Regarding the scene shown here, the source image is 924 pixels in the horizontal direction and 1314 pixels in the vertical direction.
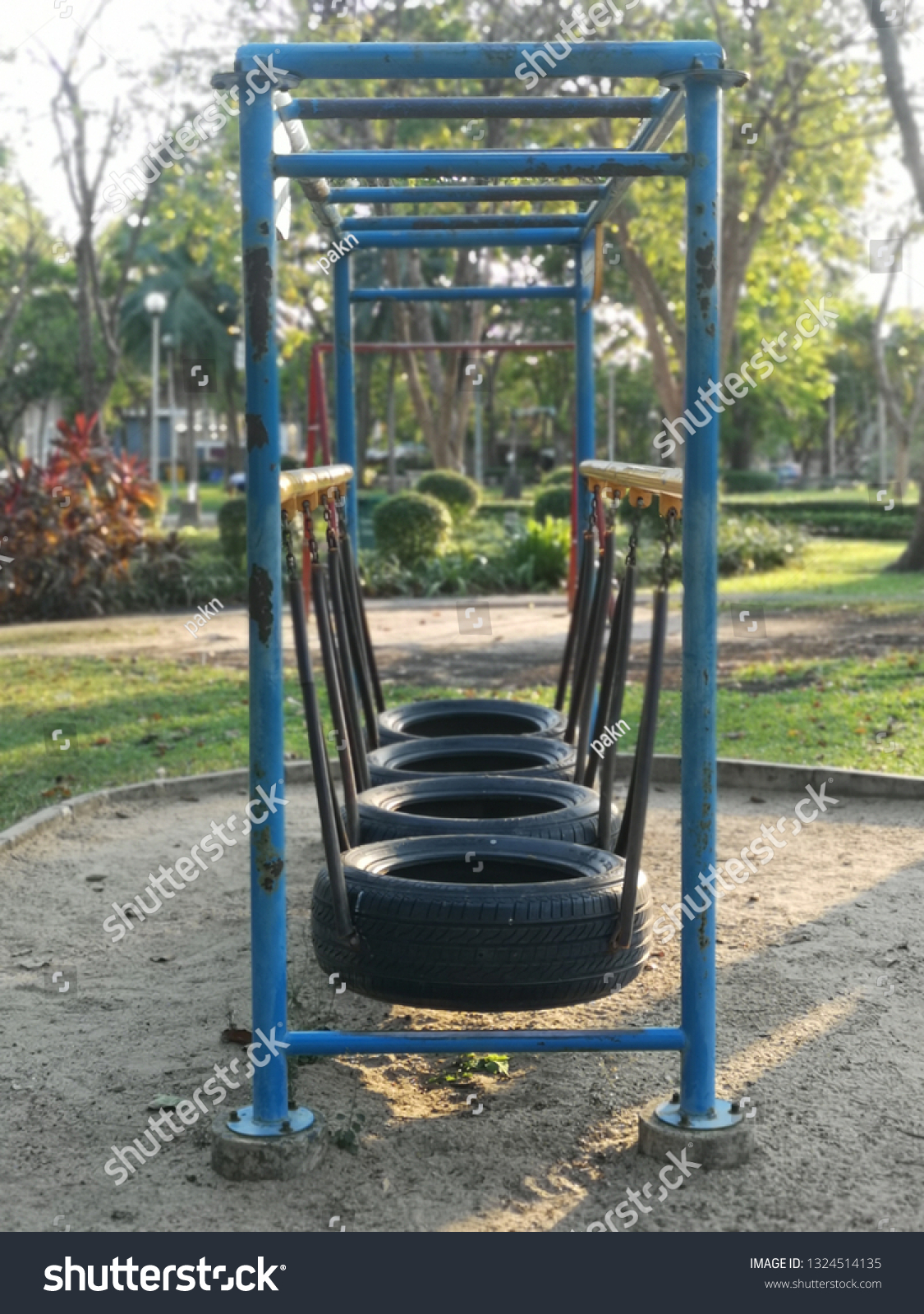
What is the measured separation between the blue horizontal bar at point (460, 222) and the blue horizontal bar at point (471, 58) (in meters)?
1.31

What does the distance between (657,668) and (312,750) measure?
2.29 ft

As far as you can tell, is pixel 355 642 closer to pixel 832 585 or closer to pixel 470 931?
pixel 470 931

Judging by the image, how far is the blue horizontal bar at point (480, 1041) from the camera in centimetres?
273

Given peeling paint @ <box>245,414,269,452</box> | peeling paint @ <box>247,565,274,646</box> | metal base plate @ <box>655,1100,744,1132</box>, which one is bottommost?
metal base plate @ <box>655,1100,744,1132</box>

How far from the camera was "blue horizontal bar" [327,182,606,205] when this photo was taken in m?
3.64

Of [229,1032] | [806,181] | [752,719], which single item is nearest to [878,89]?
[806,181]

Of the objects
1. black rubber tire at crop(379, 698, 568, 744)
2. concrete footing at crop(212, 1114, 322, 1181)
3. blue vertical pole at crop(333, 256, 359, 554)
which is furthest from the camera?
blue vertical pole at crop(333, 256, 359, 554)

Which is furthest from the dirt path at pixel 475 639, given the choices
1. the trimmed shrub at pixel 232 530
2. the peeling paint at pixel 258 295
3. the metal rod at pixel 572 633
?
the peeling paint at pixel 258 295

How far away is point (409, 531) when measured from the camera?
16188 mm

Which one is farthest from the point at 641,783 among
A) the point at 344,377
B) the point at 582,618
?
the point at 344,377

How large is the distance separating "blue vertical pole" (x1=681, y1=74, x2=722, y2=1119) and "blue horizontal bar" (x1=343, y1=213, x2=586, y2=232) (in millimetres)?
1410

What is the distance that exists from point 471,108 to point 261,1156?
206 cm

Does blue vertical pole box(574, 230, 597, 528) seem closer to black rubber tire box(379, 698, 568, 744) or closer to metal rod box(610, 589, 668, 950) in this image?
Answer: black rubber tire box(379, 698, 568, 744)

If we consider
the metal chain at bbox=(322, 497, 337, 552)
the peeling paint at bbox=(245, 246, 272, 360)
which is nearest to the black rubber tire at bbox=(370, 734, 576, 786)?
the metal chain at bbox=(322, 497, 337, 552)
